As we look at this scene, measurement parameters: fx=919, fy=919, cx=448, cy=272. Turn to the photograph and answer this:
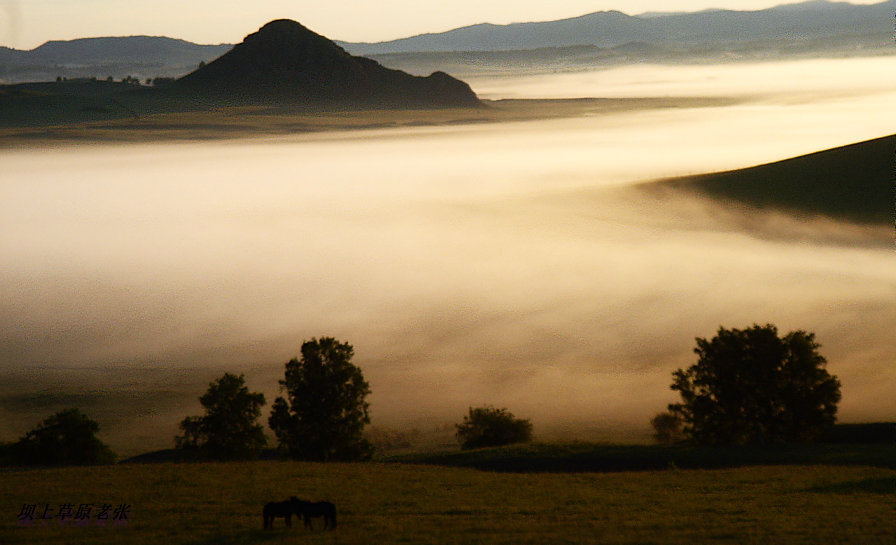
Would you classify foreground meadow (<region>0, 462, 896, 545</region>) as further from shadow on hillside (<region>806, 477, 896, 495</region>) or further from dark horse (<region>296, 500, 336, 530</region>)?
dark horse (<region>296, 500, 336, 530</region>)

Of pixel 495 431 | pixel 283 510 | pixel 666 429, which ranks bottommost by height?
pixel 283 510

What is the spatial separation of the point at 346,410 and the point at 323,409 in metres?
1.55

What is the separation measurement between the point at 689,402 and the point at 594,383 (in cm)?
7657

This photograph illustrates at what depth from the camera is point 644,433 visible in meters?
92.1

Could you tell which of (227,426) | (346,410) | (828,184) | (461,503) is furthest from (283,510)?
(828,184)

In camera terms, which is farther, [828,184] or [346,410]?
[828,184]

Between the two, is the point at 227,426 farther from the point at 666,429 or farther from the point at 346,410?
the point at 666,429

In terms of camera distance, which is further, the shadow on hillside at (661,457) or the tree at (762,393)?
the tree at (762,393)

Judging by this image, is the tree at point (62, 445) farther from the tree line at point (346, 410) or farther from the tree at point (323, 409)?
the tree at point (323, 409)

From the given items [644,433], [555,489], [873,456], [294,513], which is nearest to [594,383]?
[644,433]

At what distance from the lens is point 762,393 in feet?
196

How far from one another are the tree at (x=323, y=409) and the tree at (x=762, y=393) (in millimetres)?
20643

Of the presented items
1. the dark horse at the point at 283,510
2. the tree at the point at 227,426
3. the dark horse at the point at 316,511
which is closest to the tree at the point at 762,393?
the tree at the point at 227,426

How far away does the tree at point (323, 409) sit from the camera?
58469mm
